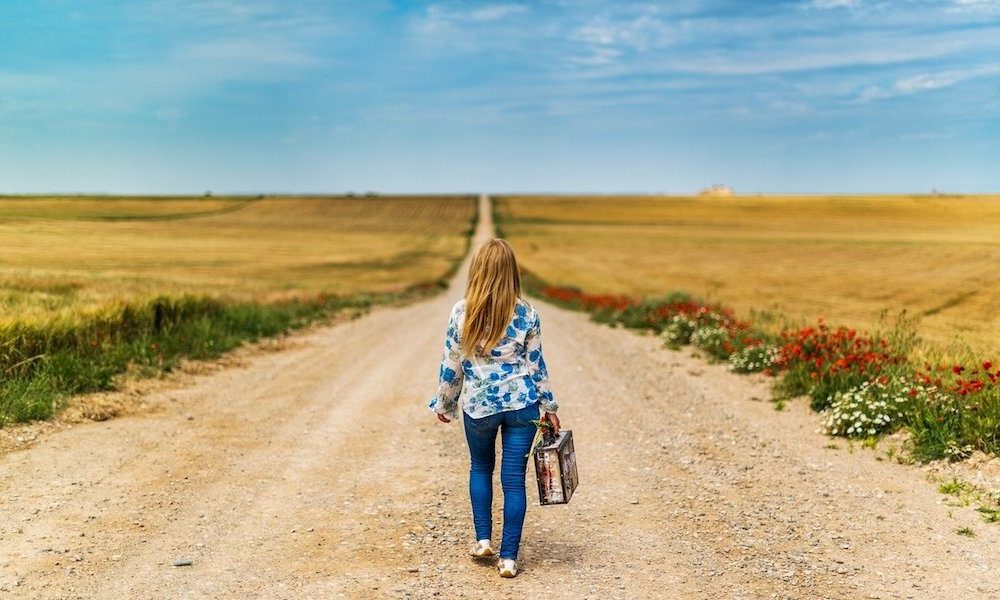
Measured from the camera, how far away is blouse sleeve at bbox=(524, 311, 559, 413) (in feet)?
18.2

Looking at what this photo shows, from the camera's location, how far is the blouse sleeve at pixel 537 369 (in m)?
5.54

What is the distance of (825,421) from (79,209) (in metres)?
17.0

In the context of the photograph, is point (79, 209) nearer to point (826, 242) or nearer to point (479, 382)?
point (479, 382)

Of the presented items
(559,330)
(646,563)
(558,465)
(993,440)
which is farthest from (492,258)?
(559,330)

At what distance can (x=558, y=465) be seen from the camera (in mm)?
5457

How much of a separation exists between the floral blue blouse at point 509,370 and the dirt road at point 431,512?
3.91 feet

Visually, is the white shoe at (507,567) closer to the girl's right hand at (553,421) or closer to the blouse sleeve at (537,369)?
the girl's right hand at (553,421)

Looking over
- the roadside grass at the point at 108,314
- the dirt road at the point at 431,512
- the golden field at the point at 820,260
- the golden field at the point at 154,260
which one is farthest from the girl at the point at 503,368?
the golden field at the point at 820,260

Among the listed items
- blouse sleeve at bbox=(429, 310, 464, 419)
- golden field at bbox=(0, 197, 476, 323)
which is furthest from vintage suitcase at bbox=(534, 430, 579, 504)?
golden field at bbox=(0, 197, 476, 323)

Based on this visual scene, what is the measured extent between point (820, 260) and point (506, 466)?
41375mm

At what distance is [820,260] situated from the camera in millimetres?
43062

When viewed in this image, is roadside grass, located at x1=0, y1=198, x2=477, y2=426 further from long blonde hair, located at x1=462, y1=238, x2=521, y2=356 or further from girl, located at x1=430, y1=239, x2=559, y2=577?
long blonde hair, located at x1=462, y1=238, x2=521, y2=356

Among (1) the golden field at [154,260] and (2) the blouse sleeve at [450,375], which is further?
(1) the golden field at [154,260]

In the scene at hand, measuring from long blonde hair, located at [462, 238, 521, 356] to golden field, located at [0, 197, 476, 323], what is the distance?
25.9ft
